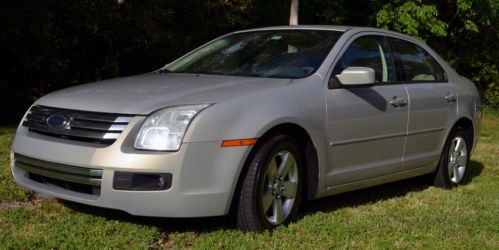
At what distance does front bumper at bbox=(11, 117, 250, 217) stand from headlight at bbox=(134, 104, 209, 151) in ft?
0.14

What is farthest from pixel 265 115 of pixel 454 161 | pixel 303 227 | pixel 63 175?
pixel 454 161

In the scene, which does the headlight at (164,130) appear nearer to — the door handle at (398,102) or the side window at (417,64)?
the door handle at (398,102)

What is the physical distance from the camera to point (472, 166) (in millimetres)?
8469

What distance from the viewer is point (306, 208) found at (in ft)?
18.4

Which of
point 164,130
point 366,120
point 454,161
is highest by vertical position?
point 164,130

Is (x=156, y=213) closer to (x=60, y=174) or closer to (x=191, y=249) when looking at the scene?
(x=191, y=249)

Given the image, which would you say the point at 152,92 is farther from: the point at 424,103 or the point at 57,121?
the point at 424,103

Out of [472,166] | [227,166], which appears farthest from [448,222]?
[472,166]

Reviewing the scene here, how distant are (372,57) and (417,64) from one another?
2.55 feet

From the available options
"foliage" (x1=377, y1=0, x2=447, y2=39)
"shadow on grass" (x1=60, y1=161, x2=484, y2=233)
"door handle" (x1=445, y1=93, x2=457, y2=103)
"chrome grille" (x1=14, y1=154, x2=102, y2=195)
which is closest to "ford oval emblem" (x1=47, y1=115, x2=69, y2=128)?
"chrome grille" (x1=14, y1=154, x2=102, y2=195)

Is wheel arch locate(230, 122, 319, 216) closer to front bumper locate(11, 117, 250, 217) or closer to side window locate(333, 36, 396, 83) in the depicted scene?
front bumper locate(11, 117, 250, 217)

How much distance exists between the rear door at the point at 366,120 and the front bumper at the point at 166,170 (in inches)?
39.1

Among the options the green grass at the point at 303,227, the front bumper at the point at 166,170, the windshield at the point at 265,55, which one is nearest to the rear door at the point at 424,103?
the green grass at the point at 303,227

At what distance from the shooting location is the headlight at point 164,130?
4.19 m
